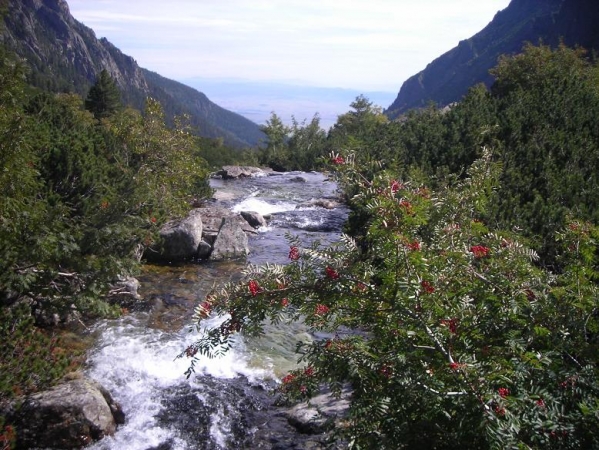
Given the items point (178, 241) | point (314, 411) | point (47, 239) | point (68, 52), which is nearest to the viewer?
point (47, 239)

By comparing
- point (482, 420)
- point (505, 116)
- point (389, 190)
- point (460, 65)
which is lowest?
point (482, 420)

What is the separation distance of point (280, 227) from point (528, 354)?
18.6 meters

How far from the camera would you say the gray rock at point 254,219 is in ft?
70.3

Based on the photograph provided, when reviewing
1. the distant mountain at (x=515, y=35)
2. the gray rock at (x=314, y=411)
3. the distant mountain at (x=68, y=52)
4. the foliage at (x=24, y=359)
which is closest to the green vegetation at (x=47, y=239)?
the foliage at (x=24, y=359)

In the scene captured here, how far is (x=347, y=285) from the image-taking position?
414cm

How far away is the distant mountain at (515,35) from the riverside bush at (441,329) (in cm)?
9136

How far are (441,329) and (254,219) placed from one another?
18.2m

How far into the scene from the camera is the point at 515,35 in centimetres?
15412

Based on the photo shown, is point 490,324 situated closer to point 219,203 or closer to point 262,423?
point 262,423

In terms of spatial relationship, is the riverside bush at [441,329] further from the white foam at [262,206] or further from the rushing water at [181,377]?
the white foam at [262,206]

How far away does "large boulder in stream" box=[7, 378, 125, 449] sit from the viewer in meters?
7.04

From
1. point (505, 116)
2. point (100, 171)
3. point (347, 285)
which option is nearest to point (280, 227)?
point (100, 171)

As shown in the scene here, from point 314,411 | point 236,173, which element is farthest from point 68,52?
point 314,411

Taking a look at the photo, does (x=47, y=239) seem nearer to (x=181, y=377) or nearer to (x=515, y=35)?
(x=181, y=377)
